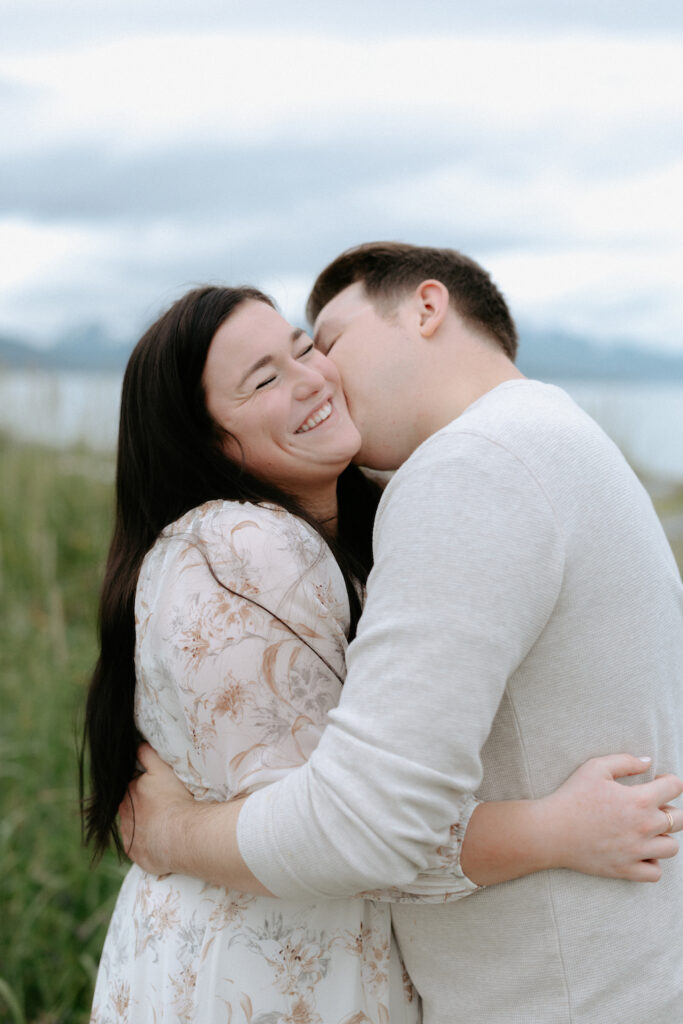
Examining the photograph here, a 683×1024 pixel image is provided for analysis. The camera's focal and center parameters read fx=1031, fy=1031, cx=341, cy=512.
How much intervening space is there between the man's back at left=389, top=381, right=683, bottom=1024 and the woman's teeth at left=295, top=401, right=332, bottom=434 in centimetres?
57

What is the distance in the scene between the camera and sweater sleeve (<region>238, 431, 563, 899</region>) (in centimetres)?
146

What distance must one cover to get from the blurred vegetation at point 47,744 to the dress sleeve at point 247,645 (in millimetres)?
960

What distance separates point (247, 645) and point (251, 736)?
0.16 m

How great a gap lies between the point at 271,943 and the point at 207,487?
0.91m

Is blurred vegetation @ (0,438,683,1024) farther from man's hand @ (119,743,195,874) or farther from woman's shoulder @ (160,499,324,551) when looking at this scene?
woman's shoulder @ (160,499,324,551)

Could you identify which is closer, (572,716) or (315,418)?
(572,716)

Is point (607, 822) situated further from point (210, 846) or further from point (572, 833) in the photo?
point (210, 846)

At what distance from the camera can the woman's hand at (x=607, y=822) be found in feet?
5.41

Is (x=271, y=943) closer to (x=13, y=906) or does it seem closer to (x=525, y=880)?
(x=525, y=880)

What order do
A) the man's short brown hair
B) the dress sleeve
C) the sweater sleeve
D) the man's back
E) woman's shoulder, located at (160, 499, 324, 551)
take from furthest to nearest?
the man's short brown hair
woman's shoulder, located at (160, 499, 324, 551)
the dress sleeve
the man's back
the sweater sleeve

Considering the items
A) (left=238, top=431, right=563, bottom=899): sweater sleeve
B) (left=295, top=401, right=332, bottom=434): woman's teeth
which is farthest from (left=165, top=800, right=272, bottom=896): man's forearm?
(left=295, top=401, right=332, bottom=434): woman's teeth

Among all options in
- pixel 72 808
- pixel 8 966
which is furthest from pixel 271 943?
pixel 72 808

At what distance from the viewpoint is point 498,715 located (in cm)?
171

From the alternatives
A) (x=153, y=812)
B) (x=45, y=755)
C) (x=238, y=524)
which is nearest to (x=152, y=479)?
(x=238, y=524)
